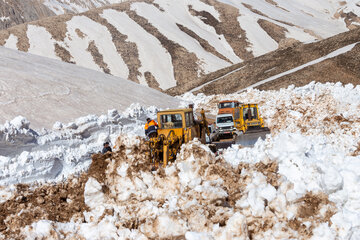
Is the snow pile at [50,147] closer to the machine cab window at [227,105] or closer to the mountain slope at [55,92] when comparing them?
the mountain slope at [55,92]

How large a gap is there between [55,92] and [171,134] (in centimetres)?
809

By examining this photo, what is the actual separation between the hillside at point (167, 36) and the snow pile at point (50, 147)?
150ft

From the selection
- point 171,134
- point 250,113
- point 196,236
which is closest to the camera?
point 196,236

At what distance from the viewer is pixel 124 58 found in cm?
6556

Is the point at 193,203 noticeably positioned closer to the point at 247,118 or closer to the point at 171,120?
the point at 171,120

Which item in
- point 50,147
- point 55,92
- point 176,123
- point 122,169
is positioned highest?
point 55,92

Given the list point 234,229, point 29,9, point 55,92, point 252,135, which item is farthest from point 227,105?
point 29,9

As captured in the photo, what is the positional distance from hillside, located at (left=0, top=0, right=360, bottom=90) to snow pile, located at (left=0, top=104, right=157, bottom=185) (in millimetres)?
45571

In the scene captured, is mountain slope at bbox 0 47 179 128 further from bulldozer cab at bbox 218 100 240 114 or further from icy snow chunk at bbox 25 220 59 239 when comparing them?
icy snow chunk at bbox 25 220 59 239

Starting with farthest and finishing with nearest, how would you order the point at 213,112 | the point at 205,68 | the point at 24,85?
the point at 205,68, the point at 213,112, the point at 24,85

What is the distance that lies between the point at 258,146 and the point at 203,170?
239cm

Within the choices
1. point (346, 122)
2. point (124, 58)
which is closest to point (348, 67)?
point (346, 122)

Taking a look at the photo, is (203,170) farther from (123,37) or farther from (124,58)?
(123,37)

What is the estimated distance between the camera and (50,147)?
11812 millimetres
